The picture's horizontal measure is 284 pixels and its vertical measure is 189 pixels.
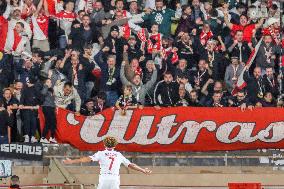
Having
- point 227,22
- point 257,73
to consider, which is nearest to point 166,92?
point 257,73

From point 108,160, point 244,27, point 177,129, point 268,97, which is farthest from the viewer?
point 244,27

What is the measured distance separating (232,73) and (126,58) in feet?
9.32

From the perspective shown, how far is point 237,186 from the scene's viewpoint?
1658cm

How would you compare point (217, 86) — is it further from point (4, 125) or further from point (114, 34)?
point (4, 125)

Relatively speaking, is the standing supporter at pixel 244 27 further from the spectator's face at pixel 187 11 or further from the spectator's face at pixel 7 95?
the spectator's face at pixel 7 95

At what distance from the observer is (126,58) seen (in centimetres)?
2384

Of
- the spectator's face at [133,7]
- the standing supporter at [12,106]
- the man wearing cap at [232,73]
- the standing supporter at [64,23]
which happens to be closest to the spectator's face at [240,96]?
the man wearing cap at [232,73]

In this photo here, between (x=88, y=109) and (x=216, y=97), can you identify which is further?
(x=216, y=97)

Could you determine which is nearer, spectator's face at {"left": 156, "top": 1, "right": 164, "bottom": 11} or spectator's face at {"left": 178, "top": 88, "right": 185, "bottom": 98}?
spectator's face at {"left": 178, "top": 88, "right": 185, "bottom": 98}

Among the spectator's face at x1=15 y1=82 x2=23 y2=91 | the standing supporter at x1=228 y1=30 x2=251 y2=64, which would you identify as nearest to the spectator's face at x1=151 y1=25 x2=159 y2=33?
the standing supporter at x1=228 y1=30 x2=251 y2=64

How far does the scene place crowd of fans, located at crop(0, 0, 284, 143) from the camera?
22.8 m

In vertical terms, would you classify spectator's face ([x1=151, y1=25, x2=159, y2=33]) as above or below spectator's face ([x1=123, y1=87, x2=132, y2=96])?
above

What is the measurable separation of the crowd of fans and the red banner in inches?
10.4

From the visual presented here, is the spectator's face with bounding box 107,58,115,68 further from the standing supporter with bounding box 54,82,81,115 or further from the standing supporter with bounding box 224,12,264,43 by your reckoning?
the standing supporter with bounding box 224,12,264,43
